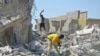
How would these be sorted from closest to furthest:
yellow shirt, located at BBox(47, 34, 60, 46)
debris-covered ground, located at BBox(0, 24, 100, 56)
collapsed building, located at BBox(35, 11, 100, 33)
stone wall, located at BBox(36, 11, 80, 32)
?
yellow shirt, located at BBox(47, 34, 60, 46) < debris-covered ground, located at BBox(0, 24, 100, 56) < collapsed building, located at BBox(35, 11, 100, 33) < stone wall, located at BBox(36, 11, 80, 32)

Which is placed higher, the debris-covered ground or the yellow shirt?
the yellow shirt

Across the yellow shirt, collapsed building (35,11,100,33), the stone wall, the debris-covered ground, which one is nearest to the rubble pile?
the debris-covered ground

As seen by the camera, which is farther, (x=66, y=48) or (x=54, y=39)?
(x=66, y=48)

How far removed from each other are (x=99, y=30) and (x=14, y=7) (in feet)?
17.3

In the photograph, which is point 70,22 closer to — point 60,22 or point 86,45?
point 60,22

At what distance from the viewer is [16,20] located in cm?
→ 1406

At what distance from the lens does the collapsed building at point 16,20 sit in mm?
14625

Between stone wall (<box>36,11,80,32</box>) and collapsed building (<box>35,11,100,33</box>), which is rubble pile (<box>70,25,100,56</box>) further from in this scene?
stone wall (<box>36,11,80,32</box>)

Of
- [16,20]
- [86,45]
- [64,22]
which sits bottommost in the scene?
[86,45]

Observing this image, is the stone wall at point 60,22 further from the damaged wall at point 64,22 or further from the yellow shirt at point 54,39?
the yellow shirt at point 54,39

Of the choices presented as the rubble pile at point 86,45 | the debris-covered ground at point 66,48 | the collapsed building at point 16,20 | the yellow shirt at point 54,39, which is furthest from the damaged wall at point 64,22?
the yellow shirt at point 54,39

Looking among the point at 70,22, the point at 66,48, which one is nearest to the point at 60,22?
the point at 70,22

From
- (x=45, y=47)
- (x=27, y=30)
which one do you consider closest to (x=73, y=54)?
(x=45, y=47)

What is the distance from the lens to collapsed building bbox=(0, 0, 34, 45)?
14625 millimetres
